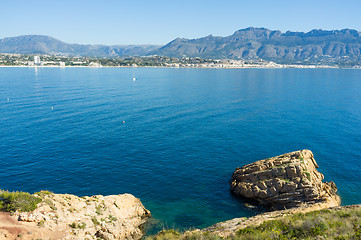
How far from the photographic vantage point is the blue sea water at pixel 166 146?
125 ft

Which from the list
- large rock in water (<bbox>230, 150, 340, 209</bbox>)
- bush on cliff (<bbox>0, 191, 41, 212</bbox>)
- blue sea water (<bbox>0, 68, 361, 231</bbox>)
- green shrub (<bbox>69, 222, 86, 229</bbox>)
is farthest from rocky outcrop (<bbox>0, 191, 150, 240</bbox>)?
large rock in water (<bbox>230, 150, 340, 209</bbox>)

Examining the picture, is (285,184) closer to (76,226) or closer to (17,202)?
(76,226)

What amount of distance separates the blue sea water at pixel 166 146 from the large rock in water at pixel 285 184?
2.84 m

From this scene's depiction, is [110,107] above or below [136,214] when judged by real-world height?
above

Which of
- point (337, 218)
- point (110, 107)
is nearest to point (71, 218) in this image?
point (337, 218)

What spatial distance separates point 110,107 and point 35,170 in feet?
146

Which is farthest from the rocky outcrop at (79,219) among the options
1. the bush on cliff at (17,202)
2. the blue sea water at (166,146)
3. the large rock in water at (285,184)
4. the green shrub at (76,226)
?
the large rock in water at (285,184)

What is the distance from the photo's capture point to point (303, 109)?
91.5 m

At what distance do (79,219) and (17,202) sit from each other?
6051mm

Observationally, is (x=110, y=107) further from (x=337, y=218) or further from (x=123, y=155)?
(x=337, y=218)

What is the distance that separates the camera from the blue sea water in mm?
38094

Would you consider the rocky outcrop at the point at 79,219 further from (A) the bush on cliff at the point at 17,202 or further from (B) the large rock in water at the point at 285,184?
(B) the large rock in water at the point at 285,184

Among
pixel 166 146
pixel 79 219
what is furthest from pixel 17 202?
pixel 166 146

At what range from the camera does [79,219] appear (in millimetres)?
25828
